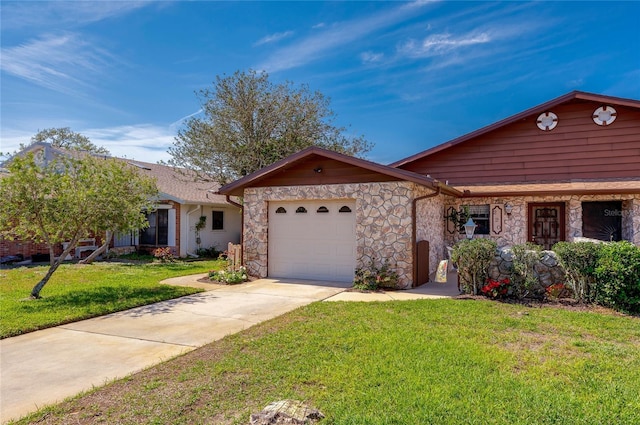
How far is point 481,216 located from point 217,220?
12.7 metres

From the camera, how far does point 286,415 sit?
125 inches

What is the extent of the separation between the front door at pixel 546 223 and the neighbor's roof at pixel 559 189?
775 millimetres

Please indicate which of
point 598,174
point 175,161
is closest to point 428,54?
point 598,174

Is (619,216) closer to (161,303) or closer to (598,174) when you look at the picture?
(598,174)

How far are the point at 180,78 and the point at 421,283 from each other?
1111 cm

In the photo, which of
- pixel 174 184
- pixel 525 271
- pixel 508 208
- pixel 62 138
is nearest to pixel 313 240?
pixel 525 271

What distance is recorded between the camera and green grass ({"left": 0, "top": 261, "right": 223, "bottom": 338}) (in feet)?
22.1

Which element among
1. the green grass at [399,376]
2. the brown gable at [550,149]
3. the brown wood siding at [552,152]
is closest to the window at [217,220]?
the brown gable at [550,149]

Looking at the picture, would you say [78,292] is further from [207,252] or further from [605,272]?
[605,272]

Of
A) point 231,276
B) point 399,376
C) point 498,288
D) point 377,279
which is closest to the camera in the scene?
point 399,376

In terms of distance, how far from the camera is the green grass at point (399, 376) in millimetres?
3371

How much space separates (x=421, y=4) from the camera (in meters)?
11.9

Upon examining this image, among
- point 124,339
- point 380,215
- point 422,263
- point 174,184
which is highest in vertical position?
point 174,184

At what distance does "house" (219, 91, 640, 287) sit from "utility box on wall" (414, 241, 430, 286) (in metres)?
0.03
